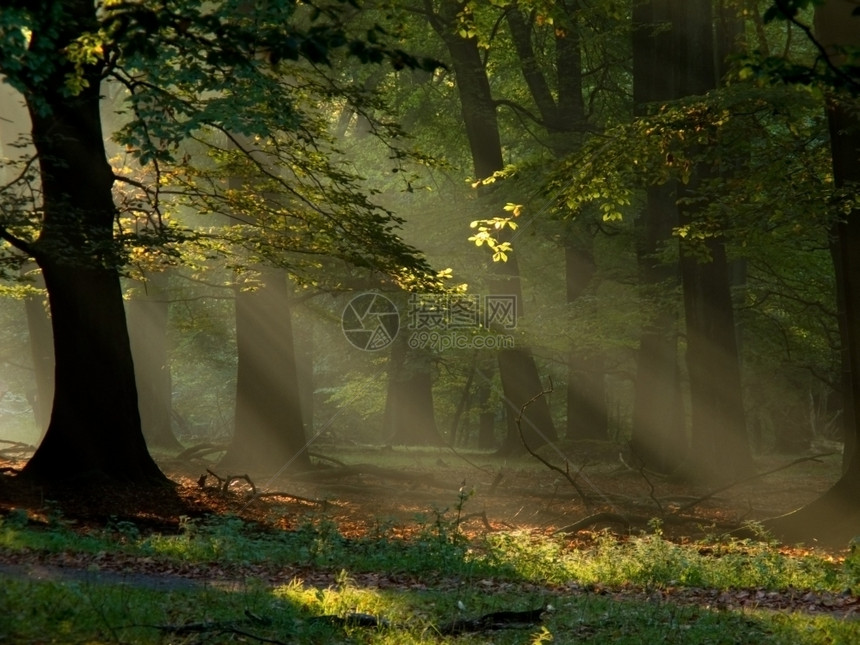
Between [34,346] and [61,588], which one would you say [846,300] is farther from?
[34,346]

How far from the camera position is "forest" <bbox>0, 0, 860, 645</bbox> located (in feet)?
23.5

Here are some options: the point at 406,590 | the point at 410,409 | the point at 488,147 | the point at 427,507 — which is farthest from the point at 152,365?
the point at 406,590

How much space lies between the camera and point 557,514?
1698 cm

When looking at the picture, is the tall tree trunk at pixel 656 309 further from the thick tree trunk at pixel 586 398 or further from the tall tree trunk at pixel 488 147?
the thick tree trunk at pixel 586 398

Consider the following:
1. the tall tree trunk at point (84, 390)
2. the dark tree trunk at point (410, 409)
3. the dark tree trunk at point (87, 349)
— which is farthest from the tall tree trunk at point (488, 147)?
the tall tree trunk at point (84, 390)

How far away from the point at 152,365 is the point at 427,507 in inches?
756

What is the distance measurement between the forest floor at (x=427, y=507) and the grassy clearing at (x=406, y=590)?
292mm

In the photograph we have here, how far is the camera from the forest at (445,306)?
7176mm

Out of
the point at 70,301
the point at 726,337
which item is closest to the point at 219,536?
the point at 70,301

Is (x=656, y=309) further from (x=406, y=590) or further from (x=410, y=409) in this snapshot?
(x=410, y=409)

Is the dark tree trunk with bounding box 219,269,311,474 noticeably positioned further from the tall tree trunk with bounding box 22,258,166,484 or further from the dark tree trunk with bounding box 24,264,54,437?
the dark tree trunk with bounding box 24,264,54,437

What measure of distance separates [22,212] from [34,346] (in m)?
17.3

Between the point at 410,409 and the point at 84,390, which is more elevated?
the point at 84,390

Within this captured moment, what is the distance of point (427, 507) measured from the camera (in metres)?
18.6
